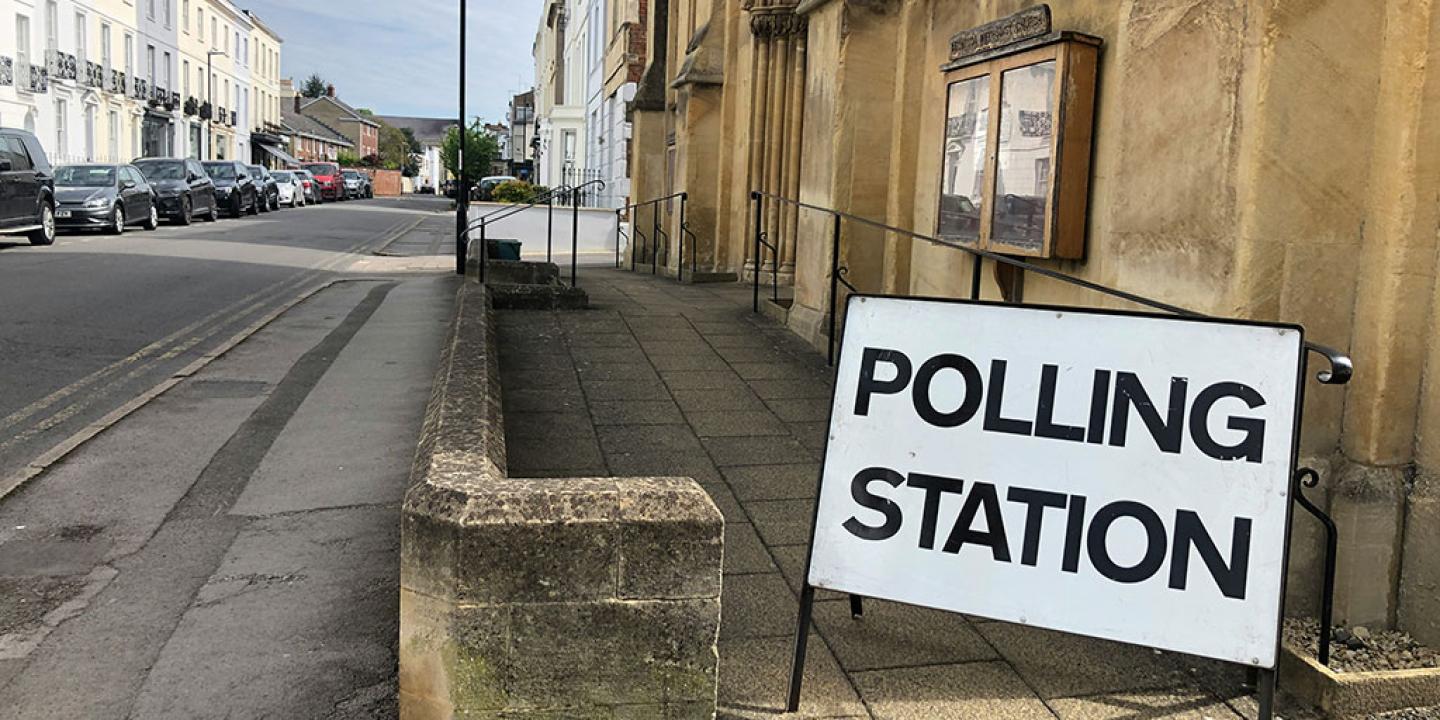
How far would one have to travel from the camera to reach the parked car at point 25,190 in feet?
65.8

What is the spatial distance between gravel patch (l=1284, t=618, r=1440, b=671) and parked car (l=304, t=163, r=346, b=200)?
189 ft

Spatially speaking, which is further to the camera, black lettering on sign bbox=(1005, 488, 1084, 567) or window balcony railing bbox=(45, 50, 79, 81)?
window balcony railing bbox=(45, 50, 79, 81)

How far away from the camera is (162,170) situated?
3116 cm

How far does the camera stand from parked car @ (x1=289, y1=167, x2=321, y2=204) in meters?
51.7

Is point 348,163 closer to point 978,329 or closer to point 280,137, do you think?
point 280,137

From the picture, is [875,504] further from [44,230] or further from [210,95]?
[210,95]

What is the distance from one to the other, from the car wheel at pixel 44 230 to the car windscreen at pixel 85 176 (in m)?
3.65

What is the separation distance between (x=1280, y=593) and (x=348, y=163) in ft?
378

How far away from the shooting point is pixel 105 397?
27.8 ft

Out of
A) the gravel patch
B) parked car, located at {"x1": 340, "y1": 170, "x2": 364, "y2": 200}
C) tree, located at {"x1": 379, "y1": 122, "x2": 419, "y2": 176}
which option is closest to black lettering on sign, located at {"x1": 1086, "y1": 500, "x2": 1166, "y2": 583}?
the gravel patch

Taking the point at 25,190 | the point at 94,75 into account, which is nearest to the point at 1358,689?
the point at 25,190

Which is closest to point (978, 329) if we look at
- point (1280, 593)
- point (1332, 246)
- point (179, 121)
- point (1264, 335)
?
point (1264, 335)

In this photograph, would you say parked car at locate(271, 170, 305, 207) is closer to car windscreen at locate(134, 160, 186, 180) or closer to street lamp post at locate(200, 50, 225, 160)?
car windscreen at locate(134, 160, 186, 180)

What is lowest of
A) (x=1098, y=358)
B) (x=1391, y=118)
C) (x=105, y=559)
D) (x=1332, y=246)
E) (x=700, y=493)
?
(x=105, y=559)
